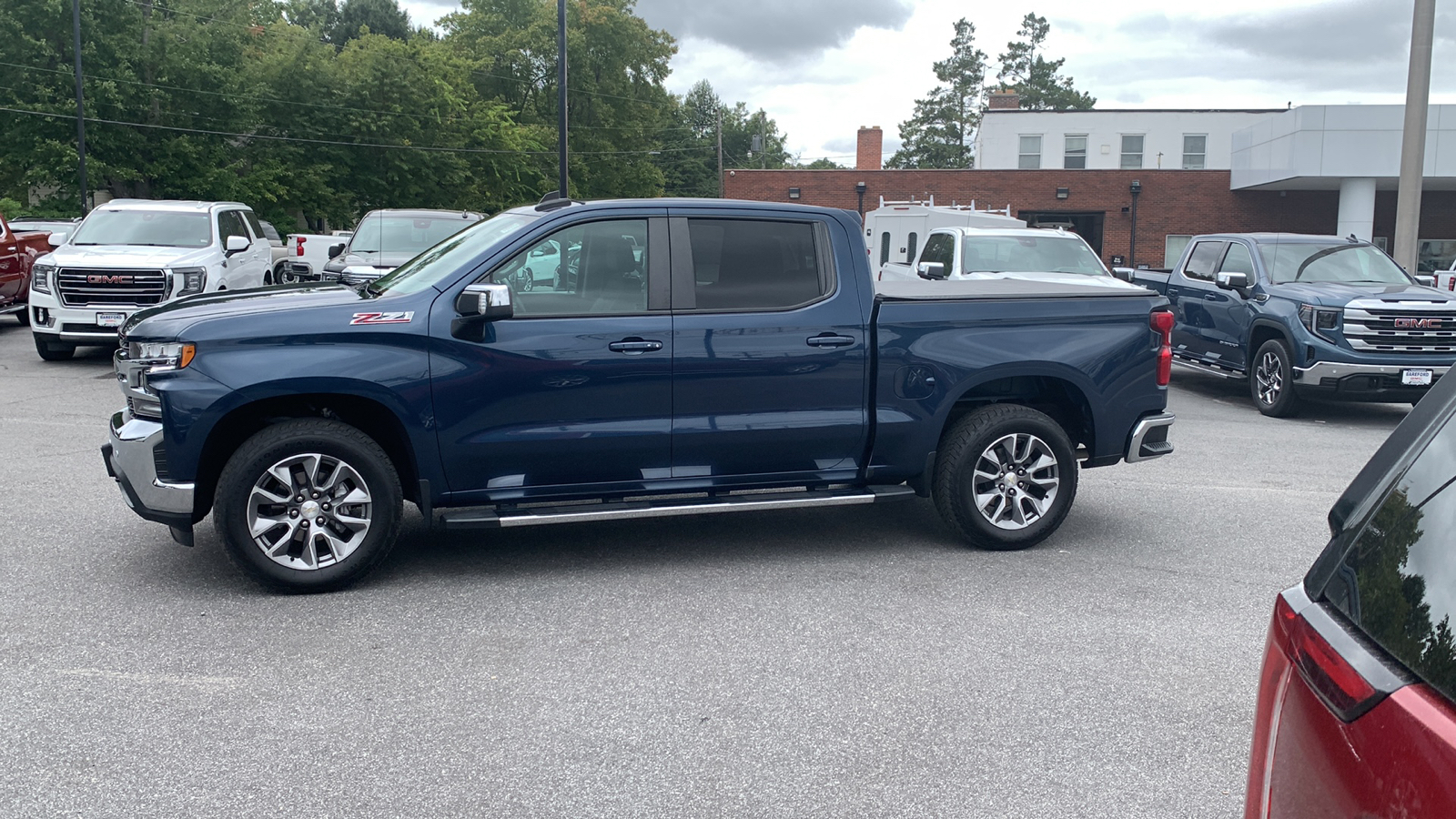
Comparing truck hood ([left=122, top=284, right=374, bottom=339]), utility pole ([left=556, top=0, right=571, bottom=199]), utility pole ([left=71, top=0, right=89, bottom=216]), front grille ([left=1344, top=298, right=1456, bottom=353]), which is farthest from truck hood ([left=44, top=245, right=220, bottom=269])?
utility pole ([left=71, top=0, right=89, bottom=216])

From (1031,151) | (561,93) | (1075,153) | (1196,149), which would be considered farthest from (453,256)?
(1196,149)

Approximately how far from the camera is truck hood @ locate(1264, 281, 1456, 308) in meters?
11.9

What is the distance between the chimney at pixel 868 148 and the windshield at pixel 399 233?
34.8 m

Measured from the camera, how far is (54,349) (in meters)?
14.9

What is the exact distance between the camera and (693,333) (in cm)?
607

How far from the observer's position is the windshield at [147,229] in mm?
15023

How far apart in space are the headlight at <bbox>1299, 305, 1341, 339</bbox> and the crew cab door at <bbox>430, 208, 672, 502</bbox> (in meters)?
8.45

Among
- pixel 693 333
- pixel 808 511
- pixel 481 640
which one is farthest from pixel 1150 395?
pixel 481 640

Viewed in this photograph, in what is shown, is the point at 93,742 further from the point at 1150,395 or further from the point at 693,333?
the point at 1150,395

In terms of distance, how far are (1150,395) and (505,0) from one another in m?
65.8

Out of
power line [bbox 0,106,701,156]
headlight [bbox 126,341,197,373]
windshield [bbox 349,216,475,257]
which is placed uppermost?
power line [bbox 0,106,701,156]

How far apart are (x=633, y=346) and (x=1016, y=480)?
7.38 feet

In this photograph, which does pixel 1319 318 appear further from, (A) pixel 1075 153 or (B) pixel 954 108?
(B) pixel 954 108

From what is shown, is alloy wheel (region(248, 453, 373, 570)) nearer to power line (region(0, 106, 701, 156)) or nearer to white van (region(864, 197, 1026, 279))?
white van (region(864, 197, 1026, 279))
